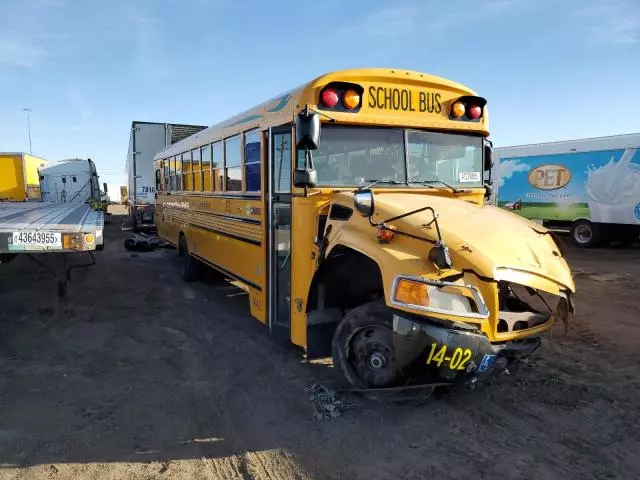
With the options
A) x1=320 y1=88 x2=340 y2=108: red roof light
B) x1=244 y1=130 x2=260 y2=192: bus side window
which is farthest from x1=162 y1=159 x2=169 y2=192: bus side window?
x1=320 y1=88 x2=340 y2=108: red roof light

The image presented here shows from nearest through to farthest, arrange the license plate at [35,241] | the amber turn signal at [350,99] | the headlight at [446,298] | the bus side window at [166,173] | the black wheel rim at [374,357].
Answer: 1. the headlight at [446,298]
2. the black wheel rim at [374,357]
3. the amber turn signal at [350,99]
4. the license plate at [35,241]
5. the bus side window at [166,173]

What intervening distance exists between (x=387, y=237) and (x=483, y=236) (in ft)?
2.14

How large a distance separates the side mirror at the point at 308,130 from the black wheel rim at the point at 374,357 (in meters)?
1.46

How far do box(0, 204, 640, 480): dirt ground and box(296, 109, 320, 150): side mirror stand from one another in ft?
6.62

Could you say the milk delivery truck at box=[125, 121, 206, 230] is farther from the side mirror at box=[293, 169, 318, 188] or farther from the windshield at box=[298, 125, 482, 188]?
the side mirror at box=[293, 169, 318, 188]

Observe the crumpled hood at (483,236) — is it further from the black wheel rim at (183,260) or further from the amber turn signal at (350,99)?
the black wheel rim at (183,260)

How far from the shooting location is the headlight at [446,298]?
2.93 metres

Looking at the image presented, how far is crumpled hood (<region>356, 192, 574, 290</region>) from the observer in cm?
310

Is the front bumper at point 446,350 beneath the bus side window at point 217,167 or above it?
beneath

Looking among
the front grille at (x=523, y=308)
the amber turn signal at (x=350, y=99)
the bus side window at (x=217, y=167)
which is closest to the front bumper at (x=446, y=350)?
the front grille at (x=523, y=308)

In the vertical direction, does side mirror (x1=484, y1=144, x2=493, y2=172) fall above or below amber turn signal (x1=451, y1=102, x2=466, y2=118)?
below

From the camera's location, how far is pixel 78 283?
820 centimetres

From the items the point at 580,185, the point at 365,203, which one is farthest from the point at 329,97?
the point at 580,185

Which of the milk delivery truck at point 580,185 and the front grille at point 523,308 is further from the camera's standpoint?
the milk delivery truck at point 580,185
